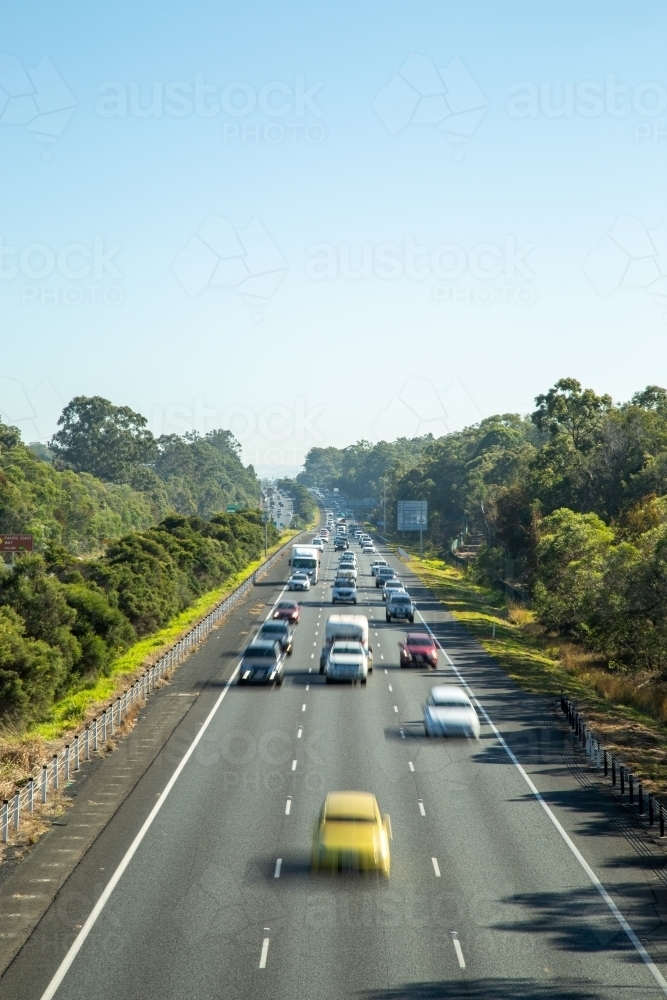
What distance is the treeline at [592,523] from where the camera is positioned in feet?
167

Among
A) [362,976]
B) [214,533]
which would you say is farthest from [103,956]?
[214,533]

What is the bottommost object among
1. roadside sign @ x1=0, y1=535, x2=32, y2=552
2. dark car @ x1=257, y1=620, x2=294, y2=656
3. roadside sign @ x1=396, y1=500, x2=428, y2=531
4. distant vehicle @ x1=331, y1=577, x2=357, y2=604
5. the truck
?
Answer: dark car @ x1=257, y1=620, x2=294, y2=656

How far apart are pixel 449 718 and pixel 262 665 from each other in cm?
1215

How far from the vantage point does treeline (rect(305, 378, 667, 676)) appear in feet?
167

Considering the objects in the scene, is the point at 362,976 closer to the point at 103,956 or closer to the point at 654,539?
the point at 103,956

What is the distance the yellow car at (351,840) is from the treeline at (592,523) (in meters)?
27.5

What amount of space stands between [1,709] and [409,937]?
2309cm

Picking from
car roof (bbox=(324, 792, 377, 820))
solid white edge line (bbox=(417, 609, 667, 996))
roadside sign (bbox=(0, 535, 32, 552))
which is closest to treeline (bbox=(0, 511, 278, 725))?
roadside sign (bbox=(0, 535, 32, 552))

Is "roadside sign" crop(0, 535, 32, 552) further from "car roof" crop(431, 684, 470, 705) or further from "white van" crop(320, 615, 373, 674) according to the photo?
"car roof" crop(431, 684, 470, 705)

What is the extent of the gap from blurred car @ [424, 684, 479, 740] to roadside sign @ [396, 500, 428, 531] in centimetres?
10060

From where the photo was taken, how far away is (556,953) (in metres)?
19.5

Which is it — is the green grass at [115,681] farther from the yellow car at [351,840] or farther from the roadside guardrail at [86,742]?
the yellow car at [351,840]

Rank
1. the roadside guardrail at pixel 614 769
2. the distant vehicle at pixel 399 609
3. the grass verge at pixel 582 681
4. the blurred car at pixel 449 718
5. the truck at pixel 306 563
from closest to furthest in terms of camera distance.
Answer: the roadside guardrail at pixel 614 769
the blurred car at pixel 449 718
the grass verge at pixel 582 681
the distant vehicle at pixel 399 609
the truck at pixel 306 563

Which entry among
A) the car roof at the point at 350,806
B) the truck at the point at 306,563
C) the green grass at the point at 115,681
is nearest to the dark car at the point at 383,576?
the truck at the point at 306,563
